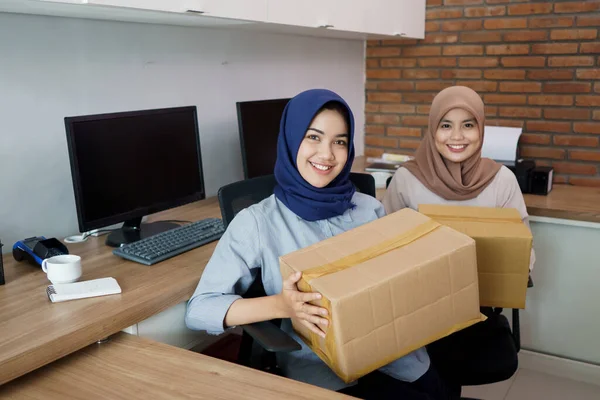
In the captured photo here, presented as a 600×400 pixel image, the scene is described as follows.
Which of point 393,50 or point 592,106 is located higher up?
point 393,50

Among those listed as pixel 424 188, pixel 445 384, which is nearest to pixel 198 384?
pixel 445 384

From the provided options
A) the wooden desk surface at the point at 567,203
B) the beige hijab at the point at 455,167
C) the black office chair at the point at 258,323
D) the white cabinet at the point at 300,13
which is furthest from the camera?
the wooden desk surface at the point at 567,203

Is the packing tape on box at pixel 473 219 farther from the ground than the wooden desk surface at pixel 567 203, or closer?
farther from the ground

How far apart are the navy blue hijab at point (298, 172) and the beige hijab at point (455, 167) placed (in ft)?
2.59

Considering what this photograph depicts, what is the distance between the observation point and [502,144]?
10.3 ft

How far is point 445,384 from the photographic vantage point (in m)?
1.86

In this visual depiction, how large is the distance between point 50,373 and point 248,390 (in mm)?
455

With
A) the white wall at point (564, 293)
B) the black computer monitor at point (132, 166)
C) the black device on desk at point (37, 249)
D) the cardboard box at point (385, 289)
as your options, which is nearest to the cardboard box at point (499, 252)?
the cardboard box at point (385, 289)

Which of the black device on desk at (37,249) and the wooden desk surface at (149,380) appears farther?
the black device on desk at (37,249)

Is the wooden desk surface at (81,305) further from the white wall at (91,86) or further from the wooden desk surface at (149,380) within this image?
the white wall at (91,86)

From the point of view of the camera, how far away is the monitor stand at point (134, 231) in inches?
79.0

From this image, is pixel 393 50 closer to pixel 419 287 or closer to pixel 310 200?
pixel 310 200

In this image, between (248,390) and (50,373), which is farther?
(50,373)

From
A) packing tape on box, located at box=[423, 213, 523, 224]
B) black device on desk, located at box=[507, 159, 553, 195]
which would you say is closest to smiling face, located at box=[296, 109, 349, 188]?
packing tape on box, located at box=[423, 213, 523, 224]
